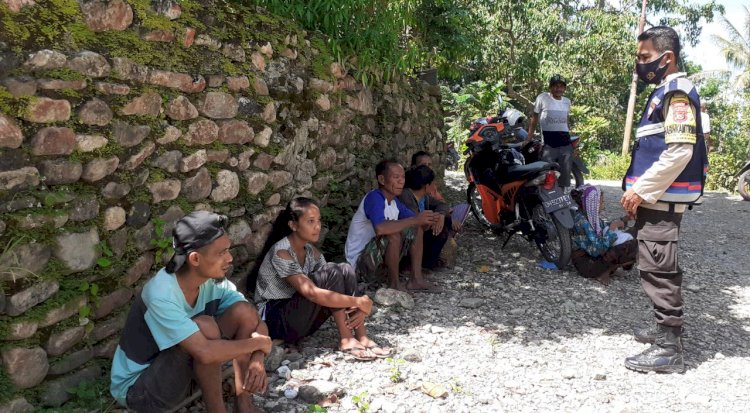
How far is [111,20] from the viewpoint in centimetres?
275

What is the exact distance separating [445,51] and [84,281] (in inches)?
227

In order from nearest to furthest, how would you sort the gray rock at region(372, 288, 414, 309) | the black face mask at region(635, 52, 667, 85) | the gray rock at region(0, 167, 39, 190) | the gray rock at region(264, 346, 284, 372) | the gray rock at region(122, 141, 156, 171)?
1. the gray rock at region(0, 167, 39, 190)
2. the gray rock at region(122, 141, 156, 171)
3. the gray rock at region(264, 346, 284, 372)
4. the black face mask at region(635, 52, 667, 85)
5. the gray rock at region(372, 288, 414, 309)

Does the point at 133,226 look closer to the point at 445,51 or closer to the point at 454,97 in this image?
the point at 445,51

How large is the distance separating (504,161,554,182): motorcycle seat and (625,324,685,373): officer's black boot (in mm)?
2063

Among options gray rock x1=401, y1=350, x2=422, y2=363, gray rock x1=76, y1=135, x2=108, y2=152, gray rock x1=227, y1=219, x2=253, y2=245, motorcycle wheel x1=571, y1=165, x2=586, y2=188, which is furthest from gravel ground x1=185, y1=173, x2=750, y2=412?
motorcycle wheel x1=571, y1=165, x2=586, y2=188

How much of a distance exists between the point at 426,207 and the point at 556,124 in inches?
108

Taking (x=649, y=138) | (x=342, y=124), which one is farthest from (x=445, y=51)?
(x=649, y=138)

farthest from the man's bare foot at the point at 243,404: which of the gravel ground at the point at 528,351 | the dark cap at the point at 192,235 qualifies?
the dark cap at the point at 192,235

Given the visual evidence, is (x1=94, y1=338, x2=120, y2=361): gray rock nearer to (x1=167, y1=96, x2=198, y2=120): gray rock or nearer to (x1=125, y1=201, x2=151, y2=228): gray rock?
(x1=125, y1=201, x2=151, y2=228): gray rock

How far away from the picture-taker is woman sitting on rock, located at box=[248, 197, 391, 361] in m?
3.36

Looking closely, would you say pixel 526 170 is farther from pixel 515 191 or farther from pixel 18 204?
pixel 18 204

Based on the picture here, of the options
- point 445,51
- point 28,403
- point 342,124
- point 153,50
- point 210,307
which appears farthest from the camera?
point 445,51

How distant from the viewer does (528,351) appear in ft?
12.2

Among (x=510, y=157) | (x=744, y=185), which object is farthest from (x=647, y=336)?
(x=744, y=185)
